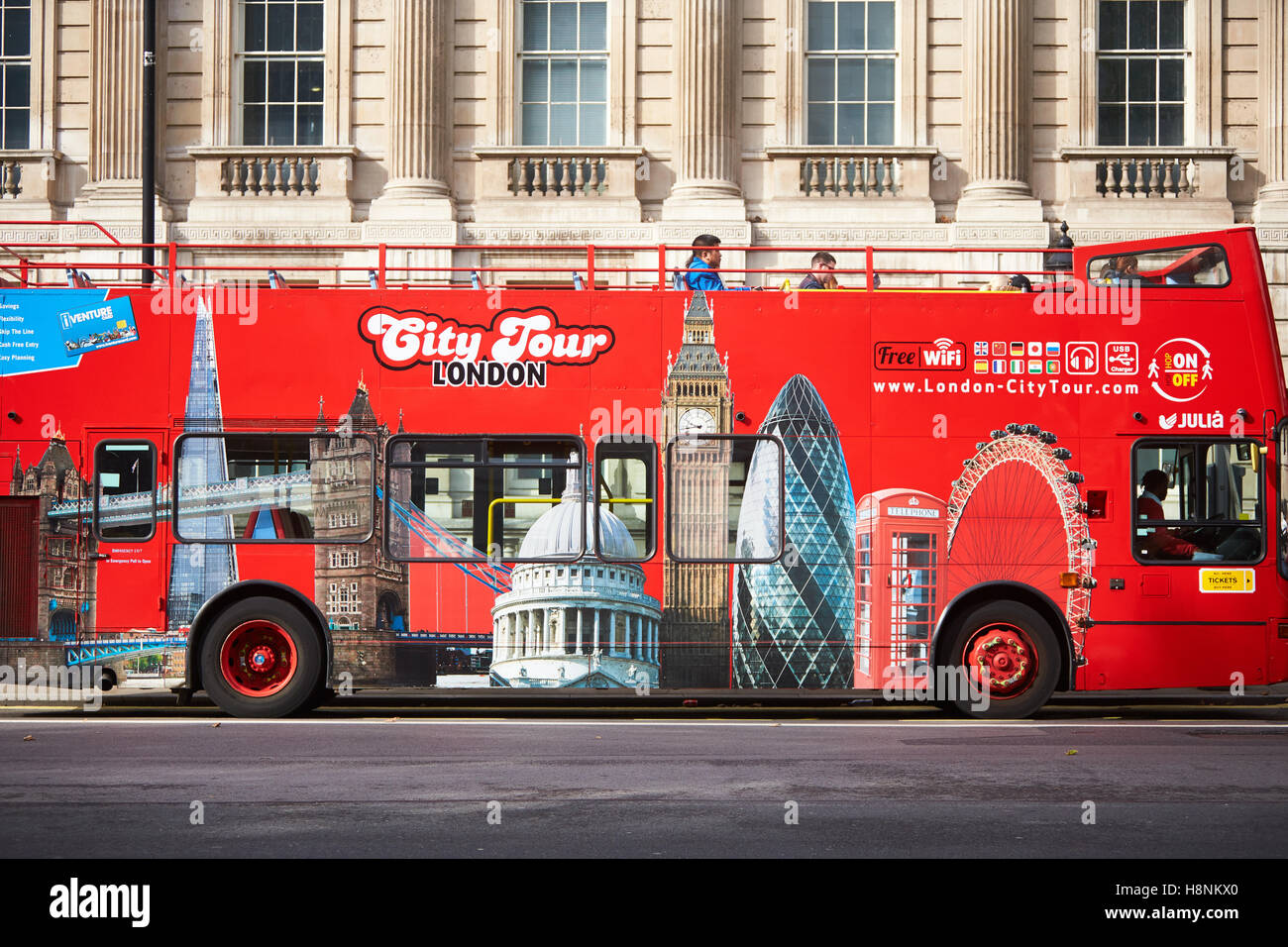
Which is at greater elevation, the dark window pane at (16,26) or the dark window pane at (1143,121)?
the dark window pane at (16,26)

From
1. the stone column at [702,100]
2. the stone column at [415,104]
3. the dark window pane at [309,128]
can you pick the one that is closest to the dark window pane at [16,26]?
the dark window pane at [309,128]

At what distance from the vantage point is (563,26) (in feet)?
78.1

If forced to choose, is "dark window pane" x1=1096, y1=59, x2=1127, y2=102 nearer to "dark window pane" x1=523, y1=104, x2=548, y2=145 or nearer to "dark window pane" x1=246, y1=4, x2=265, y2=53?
"dark window pane" x1=523, y1=104, x2=548, y2=145

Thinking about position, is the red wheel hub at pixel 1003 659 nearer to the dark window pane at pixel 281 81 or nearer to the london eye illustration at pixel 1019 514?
the london eye illustration at pixel 1019 514

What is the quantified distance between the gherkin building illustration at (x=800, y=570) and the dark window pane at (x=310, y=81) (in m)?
13.6

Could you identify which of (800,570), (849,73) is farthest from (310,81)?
(800,570)

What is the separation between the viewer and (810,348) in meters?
12.9

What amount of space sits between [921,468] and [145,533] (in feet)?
21.3

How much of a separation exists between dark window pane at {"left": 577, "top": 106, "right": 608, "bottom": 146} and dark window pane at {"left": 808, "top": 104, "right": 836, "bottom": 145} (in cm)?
317

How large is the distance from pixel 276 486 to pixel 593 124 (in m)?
12.5

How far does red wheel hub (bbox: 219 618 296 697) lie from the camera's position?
12.7m

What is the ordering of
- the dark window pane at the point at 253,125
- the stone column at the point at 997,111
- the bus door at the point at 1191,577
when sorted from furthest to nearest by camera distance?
the dark window pane at the point at 253,125 < the stone column at the point at 997,111 < the bus door at the point at 1191,577

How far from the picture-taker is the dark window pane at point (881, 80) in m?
23.6
